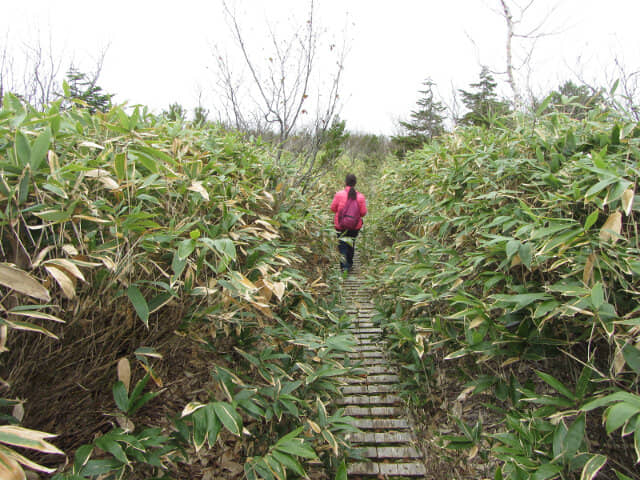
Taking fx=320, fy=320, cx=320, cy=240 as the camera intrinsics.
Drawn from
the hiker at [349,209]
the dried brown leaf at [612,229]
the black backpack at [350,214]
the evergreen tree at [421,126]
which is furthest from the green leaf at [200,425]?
the evergreen tree at [421,126]

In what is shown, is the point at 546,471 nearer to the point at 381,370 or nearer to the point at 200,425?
the point at 200,425

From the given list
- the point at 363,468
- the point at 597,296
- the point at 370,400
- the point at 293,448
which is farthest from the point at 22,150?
the point at 370,400

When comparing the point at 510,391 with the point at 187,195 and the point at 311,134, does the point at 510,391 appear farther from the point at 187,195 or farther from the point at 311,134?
the point at 311,134

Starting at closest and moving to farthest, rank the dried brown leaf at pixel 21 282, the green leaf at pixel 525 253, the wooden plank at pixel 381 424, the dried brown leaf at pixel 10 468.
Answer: the dried brown leaf at pixel 10 468
the dried brown leaf at pixel 21 282
the green leaf at pixel 525 253
the wooden plank at pixel 381 424

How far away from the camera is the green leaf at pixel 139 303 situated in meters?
1.03

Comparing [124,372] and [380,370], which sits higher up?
[124,372]

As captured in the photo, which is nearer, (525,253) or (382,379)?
(525,253)

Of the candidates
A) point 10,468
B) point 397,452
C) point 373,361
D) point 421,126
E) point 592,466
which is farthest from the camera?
point 421,126

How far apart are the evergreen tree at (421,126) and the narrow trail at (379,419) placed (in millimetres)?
10405

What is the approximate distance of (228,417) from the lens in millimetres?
1131

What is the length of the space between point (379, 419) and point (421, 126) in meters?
14.1

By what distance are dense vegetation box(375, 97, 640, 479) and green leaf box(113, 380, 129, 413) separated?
4.39ft

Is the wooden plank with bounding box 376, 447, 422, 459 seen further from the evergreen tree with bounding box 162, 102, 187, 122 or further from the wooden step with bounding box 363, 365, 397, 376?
the evergreen tree with bounding box 162, 102, 187, 122

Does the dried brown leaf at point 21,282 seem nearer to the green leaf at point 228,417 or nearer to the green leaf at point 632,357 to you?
the green leaf at point 228,417
